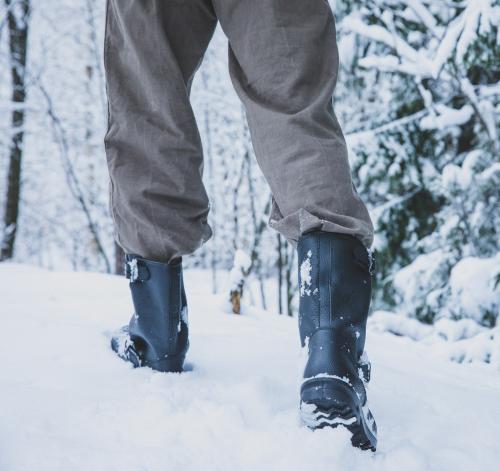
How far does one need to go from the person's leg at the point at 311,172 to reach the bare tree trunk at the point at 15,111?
647 cm

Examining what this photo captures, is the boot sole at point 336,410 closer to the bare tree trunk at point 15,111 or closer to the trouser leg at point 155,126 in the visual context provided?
the trouser leg at point 155,126

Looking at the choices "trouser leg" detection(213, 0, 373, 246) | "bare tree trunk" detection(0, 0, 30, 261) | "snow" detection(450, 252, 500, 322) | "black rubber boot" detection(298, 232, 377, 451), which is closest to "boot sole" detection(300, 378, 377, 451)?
"black rubber boot" detection(298, 232, 377, 451)

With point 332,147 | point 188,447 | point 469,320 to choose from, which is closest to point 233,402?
point 188,447

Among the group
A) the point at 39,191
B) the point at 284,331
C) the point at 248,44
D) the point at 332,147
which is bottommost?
the point at 39,191

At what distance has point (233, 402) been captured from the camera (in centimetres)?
85

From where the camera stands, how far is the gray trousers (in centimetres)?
81

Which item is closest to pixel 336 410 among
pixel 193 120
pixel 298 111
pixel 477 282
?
pixel 298 111

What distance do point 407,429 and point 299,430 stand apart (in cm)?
23

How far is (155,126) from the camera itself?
0.94m

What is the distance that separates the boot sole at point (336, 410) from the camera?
0.69 metres

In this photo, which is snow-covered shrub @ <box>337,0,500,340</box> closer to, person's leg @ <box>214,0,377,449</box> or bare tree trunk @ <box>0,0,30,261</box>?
person's leg @ <box>214,0,377,449</box>

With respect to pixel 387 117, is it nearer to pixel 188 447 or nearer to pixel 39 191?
pixel 188 447

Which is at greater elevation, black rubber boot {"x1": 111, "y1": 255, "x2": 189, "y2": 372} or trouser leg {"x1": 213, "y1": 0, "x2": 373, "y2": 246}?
trouser leg {"x1": 213, "y1": 0, "x2": 373, "y2": 246}

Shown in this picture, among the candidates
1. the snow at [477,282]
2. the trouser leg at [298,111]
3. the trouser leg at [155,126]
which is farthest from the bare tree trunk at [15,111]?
the trouser leg at [298,111]
